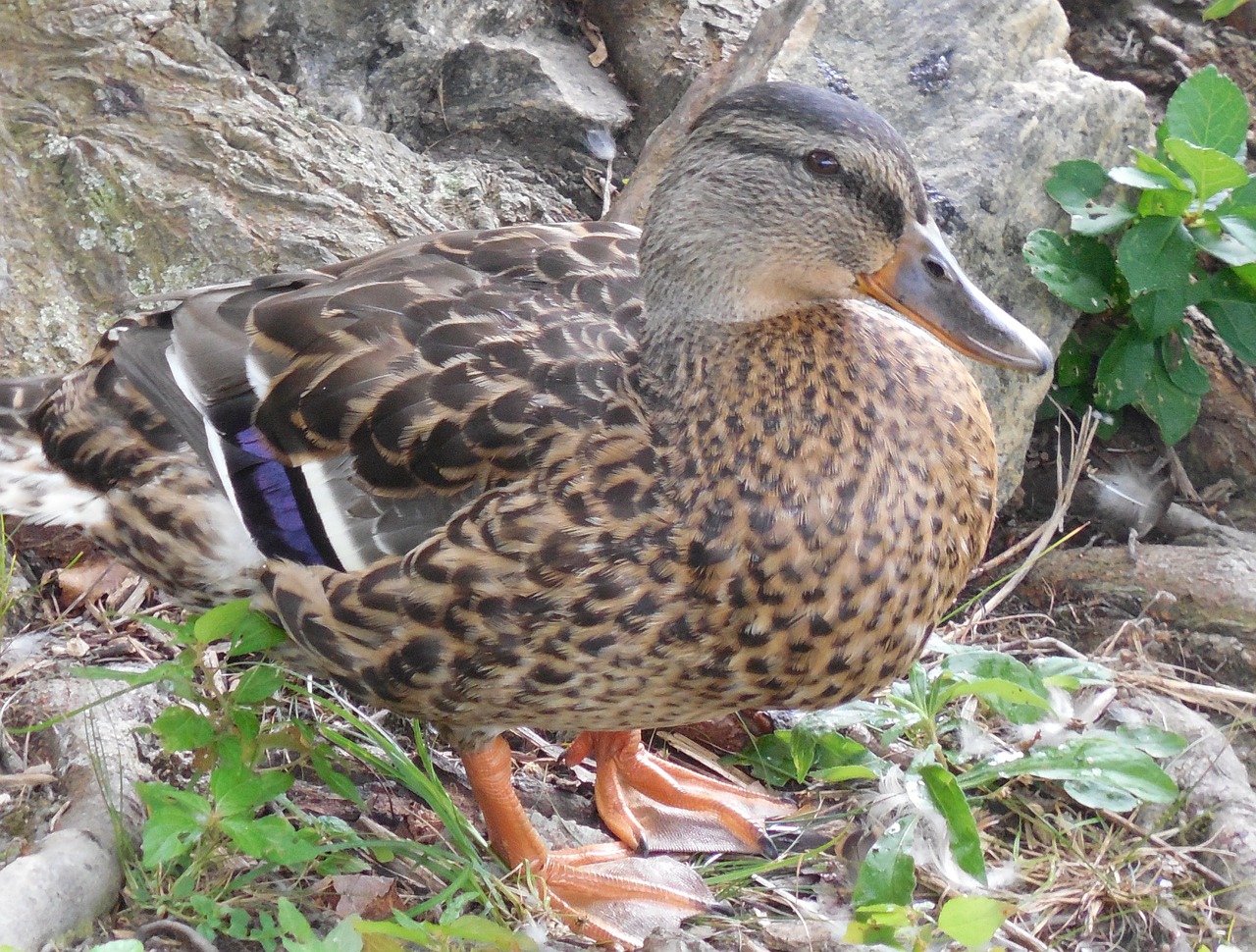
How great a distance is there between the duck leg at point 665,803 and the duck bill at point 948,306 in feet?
3.55

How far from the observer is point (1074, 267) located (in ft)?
9.73

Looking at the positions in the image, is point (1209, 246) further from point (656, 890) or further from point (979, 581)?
point (656, 890)

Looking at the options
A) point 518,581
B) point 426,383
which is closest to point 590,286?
point 426,383

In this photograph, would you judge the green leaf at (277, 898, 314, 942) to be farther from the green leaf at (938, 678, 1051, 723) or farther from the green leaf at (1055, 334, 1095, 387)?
the green leaf at (1055, 334, 1095, 387)

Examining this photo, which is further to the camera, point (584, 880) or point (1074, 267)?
point (1074, 267)

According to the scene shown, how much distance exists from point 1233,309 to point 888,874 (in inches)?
67.1

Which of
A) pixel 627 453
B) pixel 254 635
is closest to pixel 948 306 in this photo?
pixel 627 453

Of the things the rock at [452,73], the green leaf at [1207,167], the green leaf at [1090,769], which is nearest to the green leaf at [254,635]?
the green leaf at [1090,769]

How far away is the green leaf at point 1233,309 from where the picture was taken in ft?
9.49

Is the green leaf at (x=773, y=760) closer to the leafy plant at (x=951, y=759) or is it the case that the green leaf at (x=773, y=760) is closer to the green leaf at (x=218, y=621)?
the leafy plant at (x=951, y=759)

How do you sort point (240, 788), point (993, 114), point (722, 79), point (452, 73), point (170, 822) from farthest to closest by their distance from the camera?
point (452, 73) < point (722, 79) < point (993, 114) < point (240, 788) < point (170, 822)

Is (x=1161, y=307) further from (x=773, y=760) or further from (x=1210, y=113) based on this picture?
(x=773, y=760)

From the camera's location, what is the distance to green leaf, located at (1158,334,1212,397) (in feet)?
9.82

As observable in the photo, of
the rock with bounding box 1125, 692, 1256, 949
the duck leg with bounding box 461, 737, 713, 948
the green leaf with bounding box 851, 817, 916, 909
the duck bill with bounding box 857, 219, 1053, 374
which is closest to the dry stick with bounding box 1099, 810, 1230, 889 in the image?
the rock with bounding box 1125, 692, 1256, 949
